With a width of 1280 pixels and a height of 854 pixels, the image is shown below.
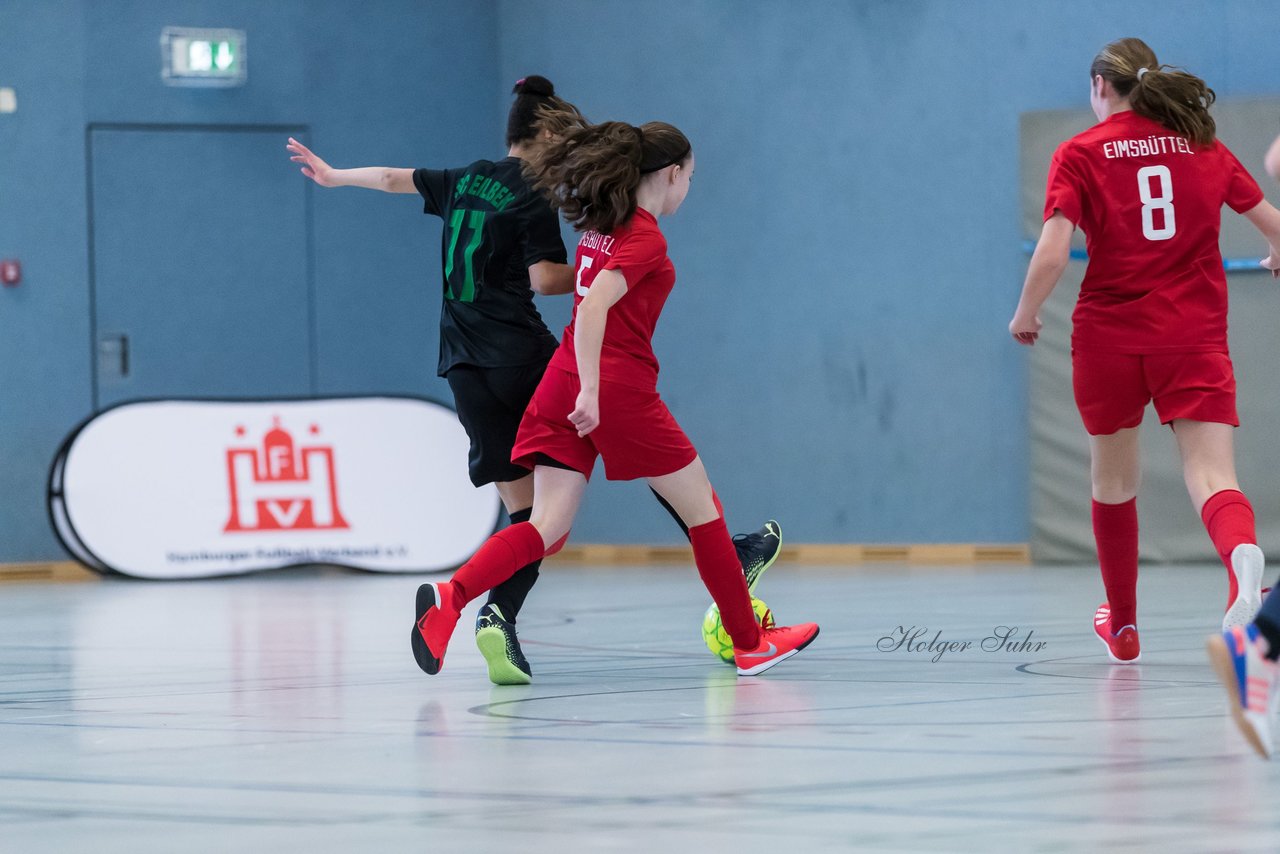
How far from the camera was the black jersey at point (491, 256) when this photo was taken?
172 inches

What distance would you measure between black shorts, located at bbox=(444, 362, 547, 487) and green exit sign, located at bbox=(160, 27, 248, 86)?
560 centimetres

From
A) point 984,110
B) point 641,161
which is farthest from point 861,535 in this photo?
point 641,161

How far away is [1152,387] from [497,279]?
1.63m

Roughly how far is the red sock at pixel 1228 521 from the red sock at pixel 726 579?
1.05 m

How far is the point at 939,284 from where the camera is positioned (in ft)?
→ 29.1

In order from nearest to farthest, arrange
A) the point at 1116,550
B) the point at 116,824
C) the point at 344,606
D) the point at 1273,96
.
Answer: the point at 116,824 < the point at 1116,550 < the point at 344,606 < the point at 1273,96

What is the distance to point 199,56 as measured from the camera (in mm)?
9438

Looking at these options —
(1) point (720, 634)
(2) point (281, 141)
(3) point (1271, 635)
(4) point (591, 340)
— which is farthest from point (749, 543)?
(2) point (281, 141)

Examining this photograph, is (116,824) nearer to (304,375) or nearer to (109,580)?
(109,580)

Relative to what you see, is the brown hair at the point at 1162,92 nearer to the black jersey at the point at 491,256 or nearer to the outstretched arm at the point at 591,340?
the outstretched arm at the point at 591,340

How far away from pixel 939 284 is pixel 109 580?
14.7 ft

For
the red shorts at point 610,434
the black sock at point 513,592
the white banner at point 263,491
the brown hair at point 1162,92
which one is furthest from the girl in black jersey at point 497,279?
the white banner at point 263,491

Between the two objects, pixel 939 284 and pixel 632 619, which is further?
pixel 939 284

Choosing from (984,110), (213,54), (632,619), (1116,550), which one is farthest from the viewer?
(213,54)
